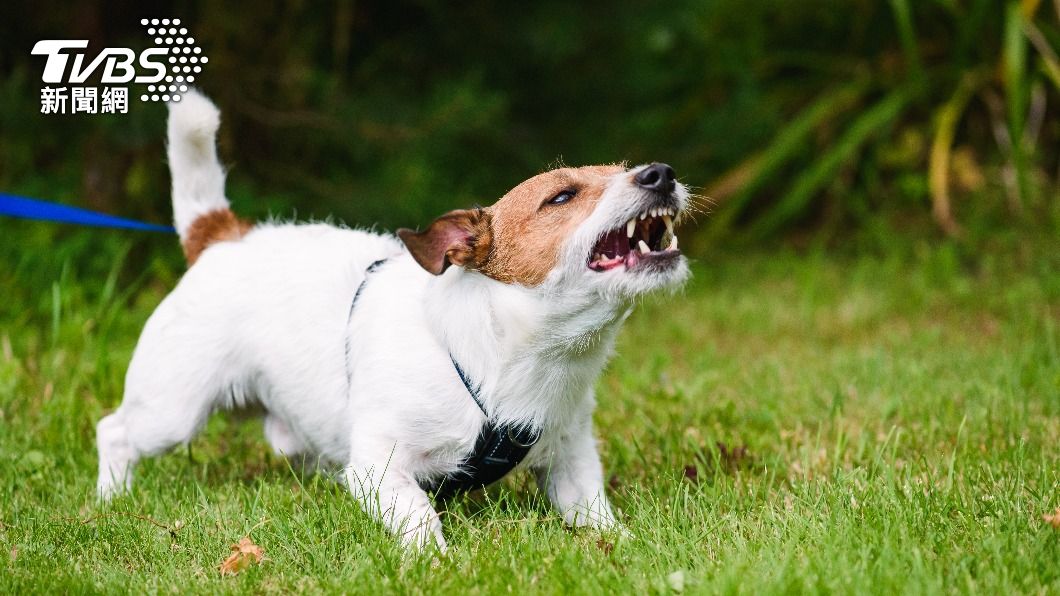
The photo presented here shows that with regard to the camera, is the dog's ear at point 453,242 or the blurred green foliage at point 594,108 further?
the blurred green foliage at point 594,108

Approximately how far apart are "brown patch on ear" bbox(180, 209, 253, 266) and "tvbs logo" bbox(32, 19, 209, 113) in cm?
204

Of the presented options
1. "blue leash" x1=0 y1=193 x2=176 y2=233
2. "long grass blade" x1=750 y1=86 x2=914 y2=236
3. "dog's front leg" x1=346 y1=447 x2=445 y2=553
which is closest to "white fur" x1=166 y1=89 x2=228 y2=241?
"blue leash" x1=0 y1=193 x2=176 y2=233

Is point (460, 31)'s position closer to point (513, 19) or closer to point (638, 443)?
point (513, 19)

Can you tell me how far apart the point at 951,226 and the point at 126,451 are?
231 inches

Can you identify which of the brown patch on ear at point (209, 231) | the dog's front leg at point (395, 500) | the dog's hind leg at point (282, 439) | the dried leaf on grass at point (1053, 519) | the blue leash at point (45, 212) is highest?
the blue leash at point (45, 212)

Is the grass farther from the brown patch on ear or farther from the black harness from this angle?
the brown patch on ear

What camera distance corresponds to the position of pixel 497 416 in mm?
Answer: 2949

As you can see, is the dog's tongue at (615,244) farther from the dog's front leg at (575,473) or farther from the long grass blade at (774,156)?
the long grass blade at (774,156)

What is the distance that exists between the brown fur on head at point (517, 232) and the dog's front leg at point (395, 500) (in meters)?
0.57

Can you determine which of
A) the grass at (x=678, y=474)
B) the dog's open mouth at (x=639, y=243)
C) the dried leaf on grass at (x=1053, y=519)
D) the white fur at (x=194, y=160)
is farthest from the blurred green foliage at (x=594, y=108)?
the dried leaf on grass at (x=1053, y=519)

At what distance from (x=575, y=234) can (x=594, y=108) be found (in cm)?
504

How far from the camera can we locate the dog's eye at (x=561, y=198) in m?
3.00

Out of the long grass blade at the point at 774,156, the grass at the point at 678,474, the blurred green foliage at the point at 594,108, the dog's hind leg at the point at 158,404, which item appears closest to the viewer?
the grass at the point at 678,474

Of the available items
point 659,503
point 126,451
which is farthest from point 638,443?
point 126,451
